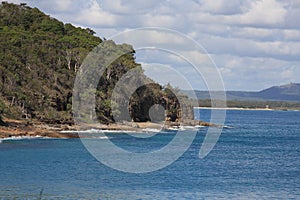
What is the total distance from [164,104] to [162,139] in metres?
37.9

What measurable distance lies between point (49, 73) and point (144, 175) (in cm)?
6215

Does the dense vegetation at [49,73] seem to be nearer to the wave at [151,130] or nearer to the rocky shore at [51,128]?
the rocky shore at [51,128]

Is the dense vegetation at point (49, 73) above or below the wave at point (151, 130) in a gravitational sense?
above

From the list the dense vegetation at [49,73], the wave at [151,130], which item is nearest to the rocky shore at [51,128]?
the wave at [151,130]

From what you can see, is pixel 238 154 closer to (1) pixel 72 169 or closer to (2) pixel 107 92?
(1) pixel 72 169

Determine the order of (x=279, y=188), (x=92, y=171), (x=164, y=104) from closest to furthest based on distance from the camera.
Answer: (x=279, y=188) → (x=92, y=171) → (x=164, y=104)

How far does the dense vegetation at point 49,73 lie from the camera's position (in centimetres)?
10488

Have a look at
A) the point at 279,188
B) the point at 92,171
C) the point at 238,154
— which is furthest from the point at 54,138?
the point at 279,188

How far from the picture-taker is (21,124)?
315 feet

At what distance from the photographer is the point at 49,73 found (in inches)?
4510

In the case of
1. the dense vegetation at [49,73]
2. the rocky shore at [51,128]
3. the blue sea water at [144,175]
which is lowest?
the blue sea water at [144,175]

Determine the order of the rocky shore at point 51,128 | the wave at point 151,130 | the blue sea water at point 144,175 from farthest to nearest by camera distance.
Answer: the wave at point 151,130 → the rocky shore at point 51,128 → the blue sea water at point 144,175

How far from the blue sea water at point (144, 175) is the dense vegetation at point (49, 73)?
2307 centimetres

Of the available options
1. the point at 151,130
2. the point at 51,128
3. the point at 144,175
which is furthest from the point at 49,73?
the point at 144,175
